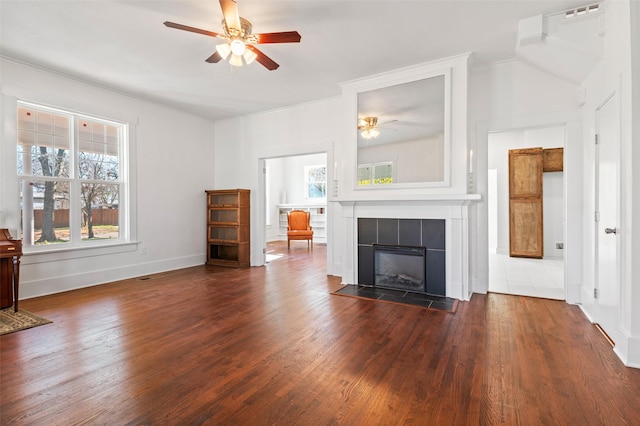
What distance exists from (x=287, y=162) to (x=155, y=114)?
4962mm

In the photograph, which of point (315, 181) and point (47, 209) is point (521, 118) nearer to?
point (47, 209)

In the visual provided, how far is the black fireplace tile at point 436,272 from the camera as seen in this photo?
3700 mm

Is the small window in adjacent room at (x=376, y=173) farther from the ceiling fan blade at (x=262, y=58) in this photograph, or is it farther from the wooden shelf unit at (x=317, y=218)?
the wooden shelf unit at (x=317, y=218)

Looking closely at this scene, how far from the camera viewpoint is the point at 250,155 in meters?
5.80

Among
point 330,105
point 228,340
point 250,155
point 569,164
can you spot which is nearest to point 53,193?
point 250,155

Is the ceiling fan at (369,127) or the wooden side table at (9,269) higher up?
the ceiling fan at (369,127)

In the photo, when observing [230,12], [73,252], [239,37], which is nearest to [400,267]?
[239,37]

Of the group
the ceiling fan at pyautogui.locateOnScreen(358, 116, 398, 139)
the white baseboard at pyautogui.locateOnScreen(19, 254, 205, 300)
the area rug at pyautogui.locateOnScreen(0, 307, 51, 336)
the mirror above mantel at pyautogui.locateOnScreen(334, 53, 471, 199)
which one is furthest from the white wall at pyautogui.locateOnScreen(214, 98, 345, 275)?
the area rug at pyautogui.locateOnScreen(0, 307, 51, 336)

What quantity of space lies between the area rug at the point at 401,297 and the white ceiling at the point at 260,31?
2771mm

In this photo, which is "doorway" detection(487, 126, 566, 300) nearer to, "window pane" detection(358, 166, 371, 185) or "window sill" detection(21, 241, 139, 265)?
"window pane" detection(358, 166, 371, 185)

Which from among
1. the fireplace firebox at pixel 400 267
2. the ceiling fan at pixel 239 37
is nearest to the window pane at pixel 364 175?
the fireplace firebox at pixel 400 267

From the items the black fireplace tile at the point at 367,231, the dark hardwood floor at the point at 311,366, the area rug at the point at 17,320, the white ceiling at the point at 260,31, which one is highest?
the white ceiling at the point at 260,31

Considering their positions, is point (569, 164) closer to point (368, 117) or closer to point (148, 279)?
point (368, 117)

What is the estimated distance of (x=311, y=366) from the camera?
2.09m
